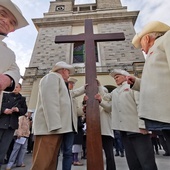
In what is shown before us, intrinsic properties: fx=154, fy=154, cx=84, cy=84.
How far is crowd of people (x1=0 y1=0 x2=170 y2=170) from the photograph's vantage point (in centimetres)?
124

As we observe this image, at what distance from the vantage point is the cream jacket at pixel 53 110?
1719mm

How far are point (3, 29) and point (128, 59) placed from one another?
9.18 meters

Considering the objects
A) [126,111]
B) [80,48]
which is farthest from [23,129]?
[80,48]

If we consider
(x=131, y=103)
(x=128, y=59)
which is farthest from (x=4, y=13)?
(x=128, y=59)

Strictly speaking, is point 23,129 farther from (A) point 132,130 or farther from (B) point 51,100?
(A) point 132,130

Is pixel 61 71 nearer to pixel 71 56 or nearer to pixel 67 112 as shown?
pixel 67 112

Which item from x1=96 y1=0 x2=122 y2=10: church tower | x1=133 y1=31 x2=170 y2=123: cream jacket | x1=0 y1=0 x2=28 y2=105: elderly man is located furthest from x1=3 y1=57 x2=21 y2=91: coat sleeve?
x1=96 y1=0 x2=122 y2=10: church tower

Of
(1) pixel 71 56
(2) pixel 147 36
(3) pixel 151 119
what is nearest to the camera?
(3) pixel 151 119

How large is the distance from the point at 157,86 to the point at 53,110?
43.8 inches

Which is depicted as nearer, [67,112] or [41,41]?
[67,112]

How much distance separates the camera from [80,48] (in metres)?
11.3

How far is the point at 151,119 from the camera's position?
4.15 feet

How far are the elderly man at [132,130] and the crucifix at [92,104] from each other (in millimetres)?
484

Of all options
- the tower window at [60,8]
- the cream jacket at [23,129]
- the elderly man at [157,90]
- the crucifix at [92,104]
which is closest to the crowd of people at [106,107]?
the elderly man at [157,90]
